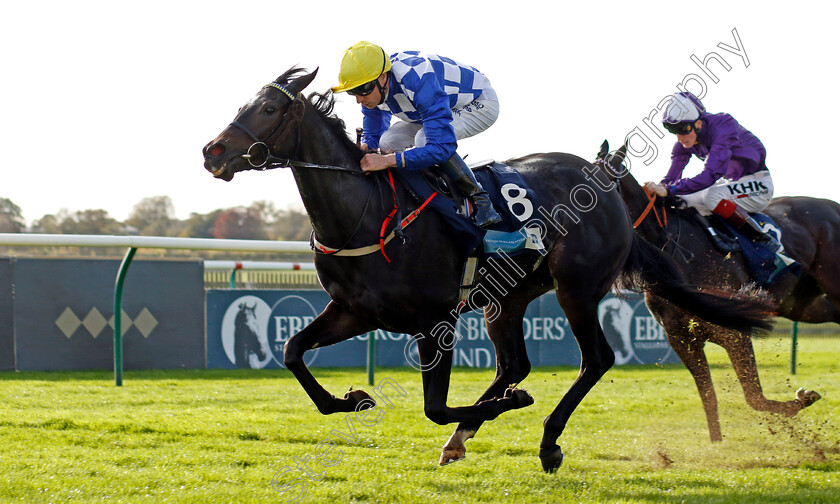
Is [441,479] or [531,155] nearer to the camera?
[441,479]

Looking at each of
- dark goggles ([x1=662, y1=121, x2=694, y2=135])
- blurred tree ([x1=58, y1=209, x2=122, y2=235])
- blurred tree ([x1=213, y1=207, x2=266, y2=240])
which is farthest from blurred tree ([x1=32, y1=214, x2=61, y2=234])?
dark goggles ([x1=662, y1=121, x2=694, y2=135])

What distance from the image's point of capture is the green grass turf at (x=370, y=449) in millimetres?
3545

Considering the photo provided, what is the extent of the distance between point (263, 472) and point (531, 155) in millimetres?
2288

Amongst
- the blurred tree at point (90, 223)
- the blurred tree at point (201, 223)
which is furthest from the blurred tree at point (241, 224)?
the blurred tree at point (90, 223)

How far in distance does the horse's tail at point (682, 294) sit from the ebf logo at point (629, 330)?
478 cm

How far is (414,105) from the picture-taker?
378 centimetres

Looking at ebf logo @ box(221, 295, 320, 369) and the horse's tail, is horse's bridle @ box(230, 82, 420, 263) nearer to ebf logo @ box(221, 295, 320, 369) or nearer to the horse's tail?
the horse's tail

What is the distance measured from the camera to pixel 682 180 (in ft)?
17.9

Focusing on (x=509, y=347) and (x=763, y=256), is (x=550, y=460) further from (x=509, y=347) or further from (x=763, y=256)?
(x=763, y=256)

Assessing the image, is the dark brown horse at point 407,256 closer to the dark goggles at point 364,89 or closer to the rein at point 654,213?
the dark goggles at point 364,89

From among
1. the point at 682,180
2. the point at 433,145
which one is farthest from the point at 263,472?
the point at 682,180

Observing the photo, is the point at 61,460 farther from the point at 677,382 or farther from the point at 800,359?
the point at 800,359

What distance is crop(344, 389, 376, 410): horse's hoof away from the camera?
13.0 ft

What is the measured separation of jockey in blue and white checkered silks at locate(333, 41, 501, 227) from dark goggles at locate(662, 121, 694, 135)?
1.82 m
